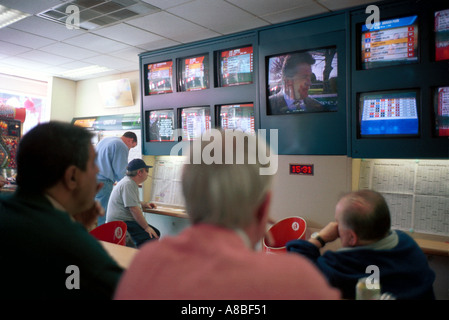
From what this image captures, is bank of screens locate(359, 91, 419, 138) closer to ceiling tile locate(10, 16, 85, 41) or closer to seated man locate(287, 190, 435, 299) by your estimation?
seated man locate(287, 190, 435, 299)

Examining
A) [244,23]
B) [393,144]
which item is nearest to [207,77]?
[244,23]

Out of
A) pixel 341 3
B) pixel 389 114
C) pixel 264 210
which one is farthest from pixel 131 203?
pixel 264 210

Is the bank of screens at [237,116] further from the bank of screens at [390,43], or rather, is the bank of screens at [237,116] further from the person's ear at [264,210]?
the person's ear at [264,210]

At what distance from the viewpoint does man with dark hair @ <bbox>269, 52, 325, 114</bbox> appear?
3414mm

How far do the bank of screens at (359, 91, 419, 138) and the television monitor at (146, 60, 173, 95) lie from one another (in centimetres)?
242

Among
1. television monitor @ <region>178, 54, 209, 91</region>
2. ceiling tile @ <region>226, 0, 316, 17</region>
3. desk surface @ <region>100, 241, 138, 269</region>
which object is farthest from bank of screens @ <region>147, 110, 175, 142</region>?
desk surface @ <region>100, 241, 138, 269</region>

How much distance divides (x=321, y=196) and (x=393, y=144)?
82cm

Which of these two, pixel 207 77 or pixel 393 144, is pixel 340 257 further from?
pixel 207 77

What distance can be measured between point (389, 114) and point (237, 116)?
1594 millimetres

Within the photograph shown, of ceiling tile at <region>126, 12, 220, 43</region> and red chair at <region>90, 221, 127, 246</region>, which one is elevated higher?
ceiling tile at <region>126, 12, 220, 43</region>

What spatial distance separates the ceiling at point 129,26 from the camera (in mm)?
3211

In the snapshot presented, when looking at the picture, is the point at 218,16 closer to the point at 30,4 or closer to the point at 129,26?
the point at 129,26
